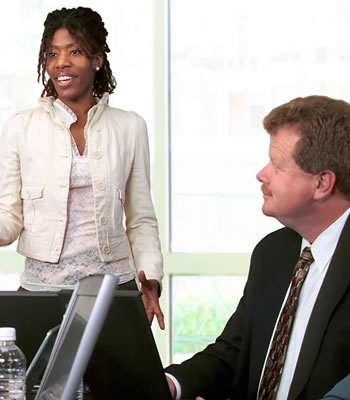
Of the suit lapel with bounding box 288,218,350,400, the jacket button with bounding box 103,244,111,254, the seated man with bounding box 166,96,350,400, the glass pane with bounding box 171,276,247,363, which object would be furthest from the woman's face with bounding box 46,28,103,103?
the glass pane with bounding box 171,276,247,363

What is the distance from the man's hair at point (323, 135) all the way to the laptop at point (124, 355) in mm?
760

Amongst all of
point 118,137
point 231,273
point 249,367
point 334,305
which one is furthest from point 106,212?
point 231,273

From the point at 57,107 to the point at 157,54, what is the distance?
2323mm

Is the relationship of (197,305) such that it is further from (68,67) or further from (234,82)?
(68,67)

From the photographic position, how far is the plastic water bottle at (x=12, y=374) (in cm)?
179

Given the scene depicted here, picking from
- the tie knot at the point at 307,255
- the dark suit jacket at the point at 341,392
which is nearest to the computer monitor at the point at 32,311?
the dark suit jacket at the point at 341,392

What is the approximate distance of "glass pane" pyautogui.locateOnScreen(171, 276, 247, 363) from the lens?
5.34m

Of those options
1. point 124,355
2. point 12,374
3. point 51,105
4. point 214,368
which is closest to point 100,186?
point 51,105

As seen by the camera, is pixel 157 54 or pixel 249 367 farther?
pixel 157 54

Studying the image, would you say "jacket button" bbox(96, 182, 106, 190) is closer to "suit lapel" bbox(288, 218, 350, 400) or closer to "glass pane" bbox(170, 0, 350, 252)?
"suit lapel" bbox(288, 218, 350, 400)

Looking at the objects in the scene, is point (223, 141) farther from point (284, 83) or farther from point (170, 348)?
point (170, 348)

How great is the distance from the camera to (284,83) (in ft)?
17.6

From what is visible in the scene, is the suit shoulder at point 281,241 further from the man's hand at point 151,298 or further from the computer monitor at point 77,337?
the computer monitor at point 77,337

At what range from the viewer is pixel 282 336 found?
2.29 metres
